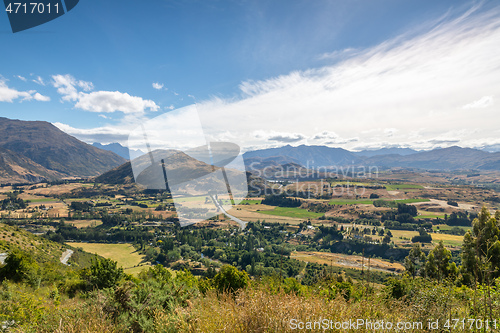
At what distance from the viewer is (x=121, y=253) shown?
2206 inches

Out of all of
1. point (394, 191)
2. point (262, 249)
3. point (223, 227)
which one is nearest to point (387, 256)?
point (262, 249)

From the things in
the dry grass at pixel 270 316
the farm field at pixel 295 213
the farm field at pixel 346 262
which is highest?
the dry grass at pixel 270 316

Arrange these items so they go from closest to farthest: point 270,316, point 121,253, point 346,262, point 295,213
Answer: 1. point 270,316
2. point 346,262
3. point 121,253
4. point 295,213

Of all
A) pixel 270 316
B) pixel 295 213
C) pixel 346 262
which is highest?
pixel 270 316

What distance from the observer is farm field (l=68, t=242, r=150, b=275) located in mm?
47969

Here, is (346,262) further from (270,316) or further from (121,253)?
(270,316)

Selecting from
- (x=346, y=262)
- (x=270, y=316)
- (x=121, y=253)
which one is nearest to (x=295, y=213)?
(x=346, y=262)

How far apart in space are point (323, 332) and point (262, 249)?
56650mm

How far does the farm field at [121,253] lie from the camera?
1889 inches

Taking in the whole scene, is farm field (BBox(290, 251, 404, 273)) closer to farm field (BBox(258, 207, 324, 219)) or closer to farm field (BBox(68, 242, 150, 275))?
farm field (BBox(258, 207, 324, 219))

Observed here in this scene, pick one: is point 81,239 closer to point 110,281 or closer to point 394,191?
point 110,281

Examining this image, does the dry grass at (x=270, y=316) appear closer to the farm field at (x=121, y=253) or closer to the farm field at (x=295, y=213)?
the farm field at (x=121, y=253)

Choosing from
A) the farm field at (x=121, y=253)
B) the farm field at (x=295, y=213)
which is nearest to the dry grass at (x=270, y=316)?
the farm field at (x=121, y=253)

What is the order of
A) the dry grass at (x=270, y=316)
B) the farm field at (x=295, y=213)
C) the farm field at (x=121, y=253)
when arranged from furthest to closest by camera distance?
the farm field at (x=295, y=213)
the farm field at (x=121, y=253)
the dry grass at (x=270, y=316)
